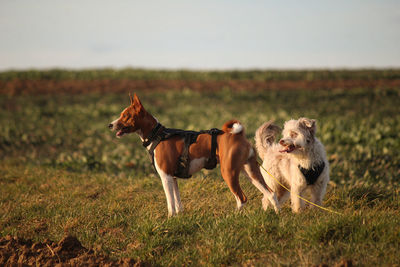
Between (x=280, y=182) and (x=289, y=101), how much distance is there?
21.4m

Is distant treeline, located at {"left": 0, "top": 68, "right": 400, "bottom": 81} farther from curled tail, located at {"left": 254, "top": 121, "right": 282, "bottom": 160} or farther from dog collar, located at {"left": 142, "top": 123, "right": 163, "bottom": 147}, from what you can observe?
dog collar, located at {"left": 142, "top": 123, "right": 163, "bottom": 147}

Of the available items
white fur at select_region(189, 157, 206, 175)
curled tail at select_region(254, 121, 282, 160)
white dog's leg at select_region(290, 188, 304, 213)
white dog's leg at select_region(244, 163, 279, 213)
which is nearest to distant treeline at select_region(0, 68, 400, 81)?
curled tail at select_region(254, 121, 282, 160)

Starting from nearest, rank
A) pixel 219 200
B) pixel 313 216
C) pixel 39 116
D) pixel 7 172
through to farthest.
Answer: pixel 313 216
pixel 219 200
pixel 7 172
pixel 39 116

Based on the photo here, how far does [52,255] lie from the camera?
14.7 feet

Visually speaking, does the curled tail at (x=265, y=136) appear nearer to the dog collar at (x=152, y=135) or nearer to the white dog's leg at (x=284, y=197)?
the white dog's leg at (x=284, y=197)

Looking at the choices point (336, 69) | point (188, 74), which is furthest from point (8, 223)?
point (336, 69)

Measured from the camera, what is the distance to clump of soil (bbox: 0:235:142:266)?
14.1 ft

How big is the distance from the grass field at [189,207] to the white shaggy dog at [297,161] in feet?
1.34

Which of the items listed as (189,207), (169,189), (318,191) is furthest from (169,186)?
(318,191)

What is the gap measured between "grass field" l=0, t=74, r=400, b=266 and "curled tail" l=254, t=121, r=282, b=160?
516 mm

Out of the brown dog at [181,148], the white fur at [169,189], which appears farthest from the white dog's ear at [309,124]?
the white fur at [169,189]

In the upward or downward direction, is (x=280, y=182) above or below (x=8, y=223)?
above

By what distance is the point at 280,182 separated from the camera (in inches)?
234

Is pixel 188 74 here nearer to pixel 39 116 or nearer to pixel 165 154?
pixel 39 116
